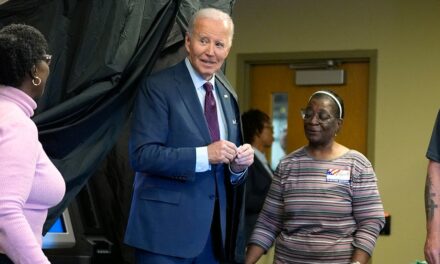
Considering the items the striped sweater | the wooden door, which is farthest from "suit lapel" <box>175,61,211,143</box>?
the wooden door

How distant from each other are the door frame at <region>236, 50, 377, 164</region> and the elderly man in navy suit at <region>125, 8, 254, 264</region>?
298 centimetres

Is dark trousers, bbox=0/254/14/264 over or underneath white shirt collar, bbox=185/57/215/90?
underneath

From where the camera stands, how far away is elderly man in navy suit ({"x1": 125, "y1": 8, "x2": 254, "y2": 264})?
7.53 ft

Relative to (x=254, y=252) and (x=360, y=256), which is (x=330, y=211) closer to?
(x=360, y=256)

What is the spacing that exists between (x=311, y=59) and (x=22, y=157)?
160 inches

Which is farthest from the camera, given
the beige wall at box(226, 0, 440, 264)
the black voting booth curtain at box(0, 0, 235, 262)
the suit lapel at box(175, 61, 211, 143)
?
the beige wall at box(226, 0, 440, 264)

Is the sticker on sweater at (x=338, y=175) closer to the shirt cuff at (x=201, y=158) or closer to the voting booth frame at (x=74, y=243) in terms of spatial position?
the shirt cuff at (x=201, y=158)

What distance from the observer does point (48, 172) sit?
1.79 metres

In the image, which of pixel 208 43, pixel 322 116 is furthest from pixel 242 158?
pixel 322 116

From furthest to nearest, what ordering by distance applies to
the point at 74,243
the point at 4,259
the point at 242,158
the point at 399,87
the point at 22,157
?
the point at 399,87 → the point at 74,243 → the point at 242,158 → the point at 4,259 → the point at 22,157

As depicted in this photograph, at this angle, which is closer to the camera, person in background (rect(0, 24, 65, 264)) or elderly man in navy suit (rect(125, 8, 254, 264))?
person in background (rect(0, 24, 65, 264))

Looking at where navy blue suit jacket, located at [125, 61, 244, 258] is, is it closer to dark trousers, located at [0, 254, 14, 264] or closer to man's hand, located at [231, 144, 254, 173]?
man's hand, located at [231, 144, 254, 173]

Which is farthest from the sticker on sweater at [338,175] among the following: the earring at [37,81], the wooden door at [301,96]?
the wooden door at [301,96]

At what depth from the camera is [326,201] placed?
8.80ft
